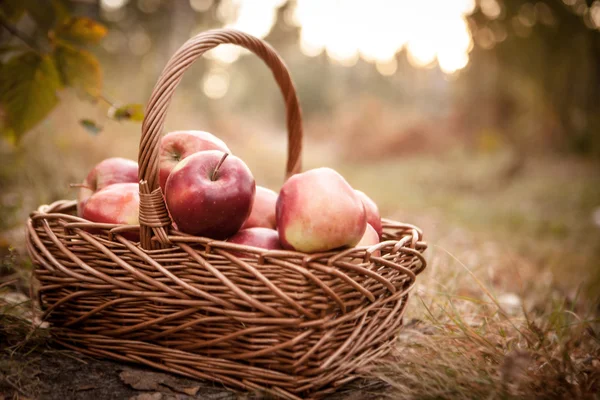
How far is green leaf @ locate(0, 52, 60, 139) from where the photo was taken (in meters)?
1.54

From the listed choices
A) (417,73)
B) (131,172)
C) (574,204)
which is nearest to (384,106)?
(417,73)

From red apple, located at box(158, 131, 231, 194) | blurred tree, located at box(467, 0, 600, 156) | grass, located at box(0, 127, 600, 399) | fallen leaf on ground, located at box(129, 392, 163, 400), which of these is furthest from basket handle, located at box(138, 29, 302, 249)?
blurred tree, located at box(467, 0, 600, 156)

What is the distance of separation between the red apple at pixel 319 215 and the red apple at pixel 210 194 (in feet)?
0.40

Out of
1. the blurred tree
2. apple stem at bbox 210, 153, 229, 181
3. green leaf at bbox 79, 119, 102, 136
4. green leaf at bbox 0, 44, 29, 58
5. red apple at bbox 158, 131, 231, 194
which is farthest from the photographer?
the blurred tree

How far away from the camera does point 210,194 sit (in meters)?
1.12

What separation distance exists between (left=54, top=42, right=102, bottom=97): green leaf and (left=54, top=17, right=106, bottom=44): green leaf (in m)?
0.05

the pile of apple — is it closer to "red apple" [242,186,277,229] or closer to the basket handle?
the basket handle

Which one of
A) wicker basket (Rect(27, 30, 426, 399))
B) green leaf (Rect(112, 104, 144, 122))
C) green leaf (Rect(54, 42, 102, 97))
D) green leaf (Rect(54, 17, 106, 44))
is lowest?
wicker basket (Rect(27, 30, 426, 399))

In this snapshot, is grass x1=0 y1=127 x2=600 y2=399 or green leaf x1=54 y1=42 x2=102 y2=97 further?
green leaf x1=54 y1=42 x2=102 y2=97

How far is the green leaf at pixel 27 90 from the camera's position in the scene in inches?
60.8

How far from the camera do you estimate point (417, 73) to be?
16062 millimetres

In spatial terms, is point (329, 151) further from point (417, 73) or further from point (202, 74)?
point (417, 73)

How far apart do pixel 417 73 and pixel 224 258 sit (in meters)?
16.5

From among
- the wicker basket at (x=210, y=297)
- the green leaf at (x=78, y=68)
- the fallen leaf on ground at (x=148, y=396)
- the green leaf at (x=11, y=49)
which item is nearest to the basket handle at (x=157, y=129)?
the wicker basket at (x=210, y=297)
